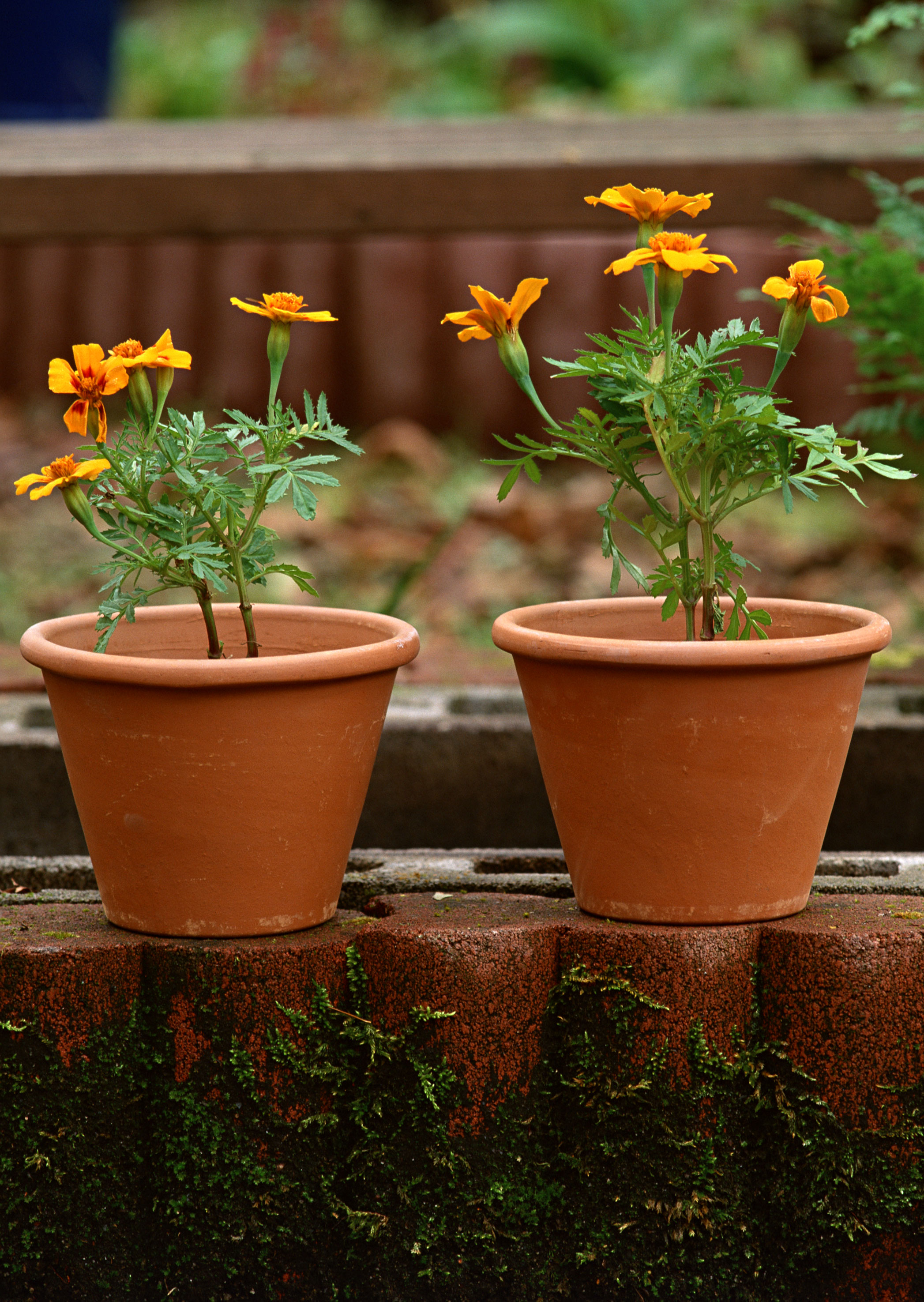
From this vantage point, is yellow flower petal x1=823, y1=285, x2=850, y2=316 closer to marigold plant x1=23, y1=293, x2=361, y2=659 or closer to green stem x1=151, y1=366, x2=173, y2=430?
marigold plant x1=23, y1=293, x2=361, y2=659

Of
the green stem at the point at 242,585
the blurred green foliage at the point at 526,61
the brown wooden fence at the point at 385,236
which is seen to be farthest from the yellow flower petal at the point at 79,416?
the blurred green foliage at the point at 526,61

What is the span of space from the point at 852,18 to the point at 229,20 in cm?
372

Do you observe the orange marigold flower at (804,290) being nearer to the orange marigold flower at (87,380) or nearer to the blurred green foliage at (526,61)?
the orange marigold flower at (87,380)

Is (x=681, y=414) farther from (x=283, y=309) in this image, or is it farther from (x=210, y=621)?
(x=210, y=621)

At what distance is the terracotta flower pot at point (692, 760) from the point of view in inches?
50.7

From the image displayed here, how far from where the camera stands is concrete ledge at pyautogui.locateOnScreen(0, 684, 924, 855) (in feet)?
6.29

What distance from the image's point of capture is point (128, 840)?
4.44 ft

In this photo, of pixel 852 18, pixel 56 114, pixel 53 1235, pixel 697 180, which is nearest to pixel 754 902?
pixel 53 1235

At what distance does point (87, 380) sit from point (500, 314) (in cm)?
42

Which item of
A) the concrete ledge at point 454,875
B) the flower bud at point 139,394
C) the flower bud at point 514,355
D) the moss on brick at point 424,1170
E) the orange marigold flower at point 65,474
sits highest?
the flower bud at point 514,355

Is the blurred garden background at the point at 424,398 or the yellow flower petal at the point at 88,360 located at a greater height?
the yellow flower petal at the point at 88,360

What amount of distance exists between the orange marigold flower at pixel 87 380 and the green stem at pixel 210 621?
0.60 ft

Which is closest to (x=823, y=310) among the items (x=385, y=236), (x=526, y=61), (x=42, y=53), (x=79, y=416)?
(x=79, y=416)

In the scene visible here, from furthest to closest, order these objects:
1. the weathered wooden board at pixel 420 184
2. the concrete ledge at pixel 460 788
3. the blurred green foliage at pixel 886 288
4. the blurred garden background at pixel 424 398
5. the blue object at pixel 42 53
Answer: the blue object at pixel 42 53, the blurred garden background at pixel 424 398, the weathered wooden board at pixel 420 184, the blurred green foliage at pixel 886 288, the concrete ledge at pixel 460 788
